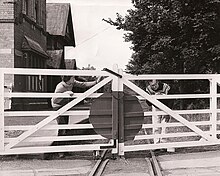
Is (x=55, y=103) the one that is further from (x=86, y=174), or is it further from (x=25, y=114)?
(x=86, y=174)

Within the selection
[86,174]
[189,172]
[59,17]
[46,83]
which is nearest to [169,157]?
[189,172]

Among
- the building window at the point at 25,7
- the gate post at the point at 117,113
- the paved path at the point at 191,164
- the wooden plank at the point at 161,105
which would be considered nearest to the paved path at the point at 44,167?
the gate post at the point at 117,113

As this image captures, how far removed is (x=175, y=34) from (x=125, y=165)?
52.8ft

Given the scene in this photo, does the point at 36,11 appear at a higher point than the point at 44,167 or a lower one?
higher

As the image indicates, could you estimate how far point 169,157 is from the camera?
29.6 ft

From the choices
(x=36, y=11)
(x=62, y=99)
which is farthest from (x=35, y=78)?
(x=62, y=99)

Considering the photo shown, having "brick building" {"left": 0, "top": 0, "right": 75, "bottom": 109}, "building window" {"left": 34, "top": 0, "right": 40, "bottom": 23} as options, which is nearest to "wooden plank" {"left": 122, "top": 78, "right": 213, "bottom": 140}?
"brick building" {"left": 0, "top": 0, "right": 75, "bottom": 109}

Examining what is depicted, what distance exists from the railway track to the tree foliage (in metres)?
13.7

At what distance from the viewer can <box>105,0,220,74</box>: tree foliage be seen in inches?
851

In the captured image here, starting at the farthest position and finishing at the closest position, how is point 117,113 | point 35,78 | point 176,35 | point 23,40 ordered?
1. point 35,78
2. point 23,40
3. point 176,35
4. point 117,113

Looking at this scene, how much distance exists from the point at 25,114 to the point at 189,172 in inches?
122

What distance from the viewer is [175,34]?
76.8 ft

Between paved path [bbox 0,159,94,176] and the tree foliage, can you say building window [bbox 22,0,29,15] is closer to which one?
the tree foliage

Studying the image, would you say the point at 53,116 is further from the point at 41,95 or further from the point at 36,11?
the point at 36,11
